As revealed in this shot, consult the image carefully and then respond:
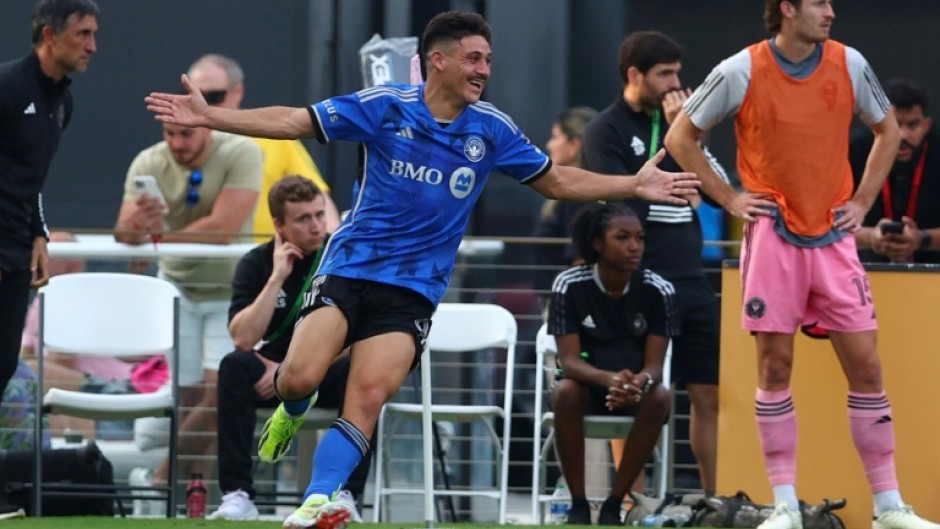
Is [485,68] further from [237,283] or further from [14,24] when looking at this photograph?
[14,24]

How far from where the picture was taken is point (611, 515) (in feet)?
27.9

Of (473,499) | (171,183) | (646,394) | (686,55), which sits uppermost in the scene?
(686,55)

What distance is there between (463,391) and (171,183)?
182cm

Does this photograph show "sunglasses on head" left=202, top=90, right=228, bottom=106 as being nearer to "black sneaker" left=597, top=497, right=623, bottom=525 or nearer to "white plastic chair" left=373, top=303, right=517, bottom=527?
"white plastic chair" left=373, top=303, right=517, bottom=527

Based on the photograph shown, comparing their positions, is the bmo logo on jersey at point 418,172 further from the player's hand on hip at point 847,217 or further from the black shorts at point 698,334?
the black shorts at point 698,334

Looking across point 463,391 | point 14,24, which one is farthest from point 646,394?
point 14,24

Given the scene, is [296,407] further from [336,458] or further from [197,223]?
[197,223]

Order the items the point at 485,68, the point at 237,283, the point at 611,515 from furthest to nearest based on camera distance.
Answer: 1. the point at 237,283
2. the point at 611,515
3. the point at 485,68

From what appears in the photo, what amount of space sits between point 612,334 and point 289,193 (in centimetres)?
159

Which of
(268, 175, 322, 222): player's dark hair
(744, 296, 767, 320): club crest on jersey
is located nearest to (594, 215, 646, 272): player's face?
(744, 296, 767, 320): club crest on jersey

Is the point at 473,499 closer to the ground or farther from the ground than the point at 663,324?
closer to the ground

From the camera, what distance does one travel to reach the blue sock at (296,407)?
24.1ft

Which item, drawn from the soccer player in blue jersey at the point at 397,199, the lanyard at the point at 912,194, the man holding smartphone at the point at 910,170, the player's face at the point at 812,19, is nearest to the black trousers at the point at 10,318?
the soccer player in blue jersey at the point at 397,199

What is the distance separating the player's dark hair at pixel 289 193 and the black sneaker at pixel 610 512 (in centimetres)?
189
